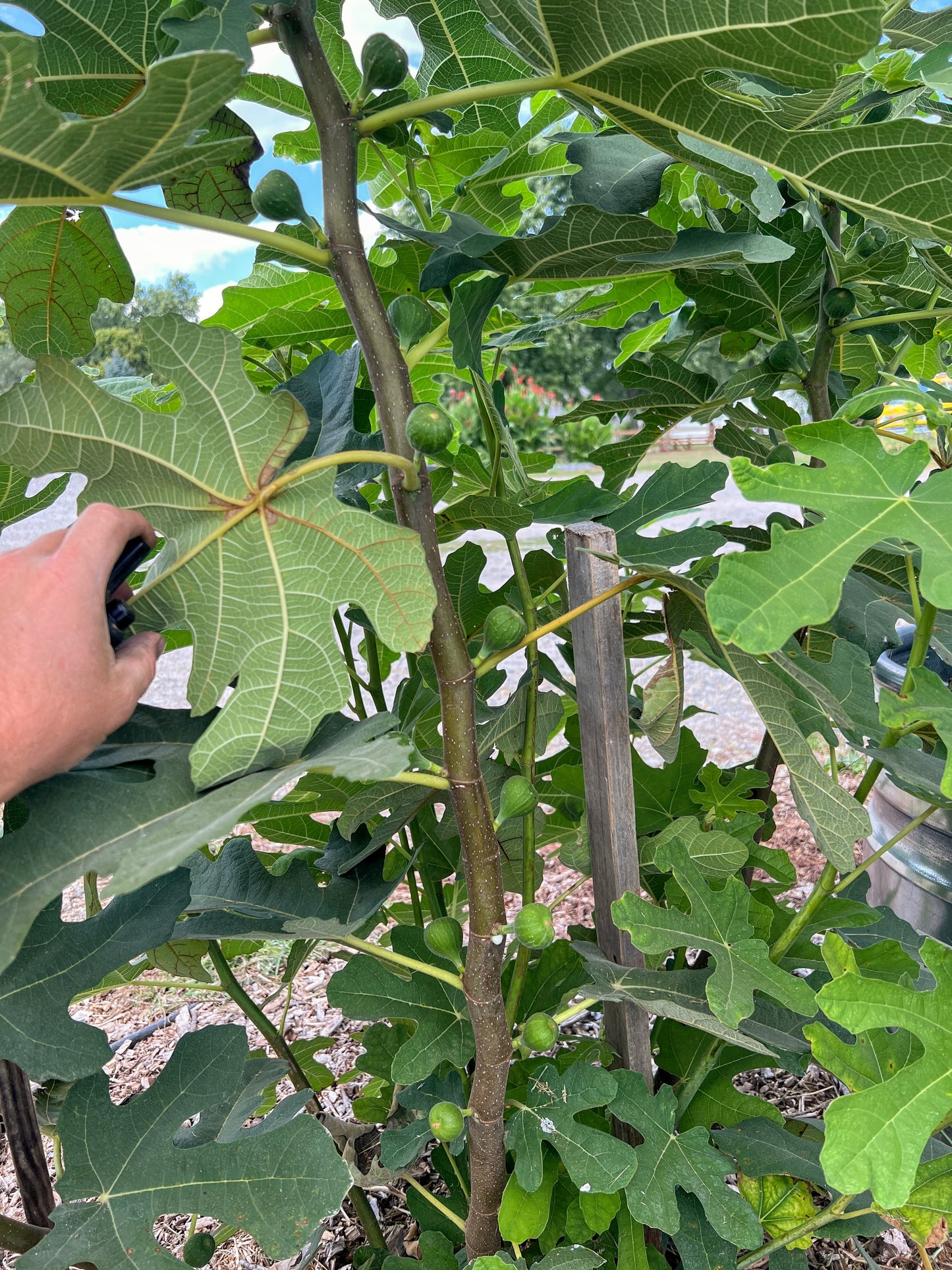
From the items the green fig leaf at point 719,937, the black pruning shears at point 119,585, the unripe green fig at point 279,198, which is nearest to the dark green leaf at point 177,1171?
the green fig leaf at point 719,937

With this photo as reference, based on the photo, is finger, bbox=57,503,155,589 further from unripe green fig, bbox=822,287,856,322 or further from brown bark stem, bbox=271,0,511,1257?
unripe green fig, bbox=822,287,856,322

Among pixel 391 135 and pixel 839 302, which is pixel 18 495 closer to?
pixel 391 135

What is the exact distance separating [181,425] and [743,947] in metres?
0.56

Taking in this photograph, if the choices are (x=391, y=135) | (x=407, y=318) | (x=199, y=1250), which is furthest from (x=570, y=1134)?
(x=391, y=135)

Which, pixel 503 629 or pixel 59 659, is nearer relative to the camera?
pixel 59 659

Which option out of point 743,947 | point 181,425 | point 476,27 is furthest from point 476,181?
point 743,947

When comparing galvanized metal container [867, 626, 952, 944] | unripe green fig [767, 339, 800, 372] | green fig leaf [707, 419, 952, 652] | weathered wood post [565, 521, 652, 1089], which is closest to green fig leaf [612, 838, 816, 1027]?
weathered wood post [565, 521, 652, 1089]

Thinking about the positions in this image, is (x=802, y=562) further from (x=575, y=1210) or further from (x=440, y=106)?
(x=575, y=1210)

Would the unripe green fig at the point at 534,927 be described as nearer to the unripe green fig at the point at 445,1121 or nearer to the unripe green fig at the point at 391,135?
the unripe green fig at the point at 445,1121

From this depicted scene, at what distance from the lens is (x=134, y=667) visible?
53 cm

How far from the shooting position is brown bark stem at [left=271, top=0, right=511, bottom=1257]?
1.80 feet

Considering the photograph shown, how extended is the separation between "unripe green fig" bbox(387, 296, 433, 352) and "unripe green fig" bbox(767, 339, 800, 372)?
47 centimetres

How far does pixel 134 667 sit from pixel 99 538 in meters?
0.08

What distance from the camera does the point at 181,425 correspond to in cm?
53
